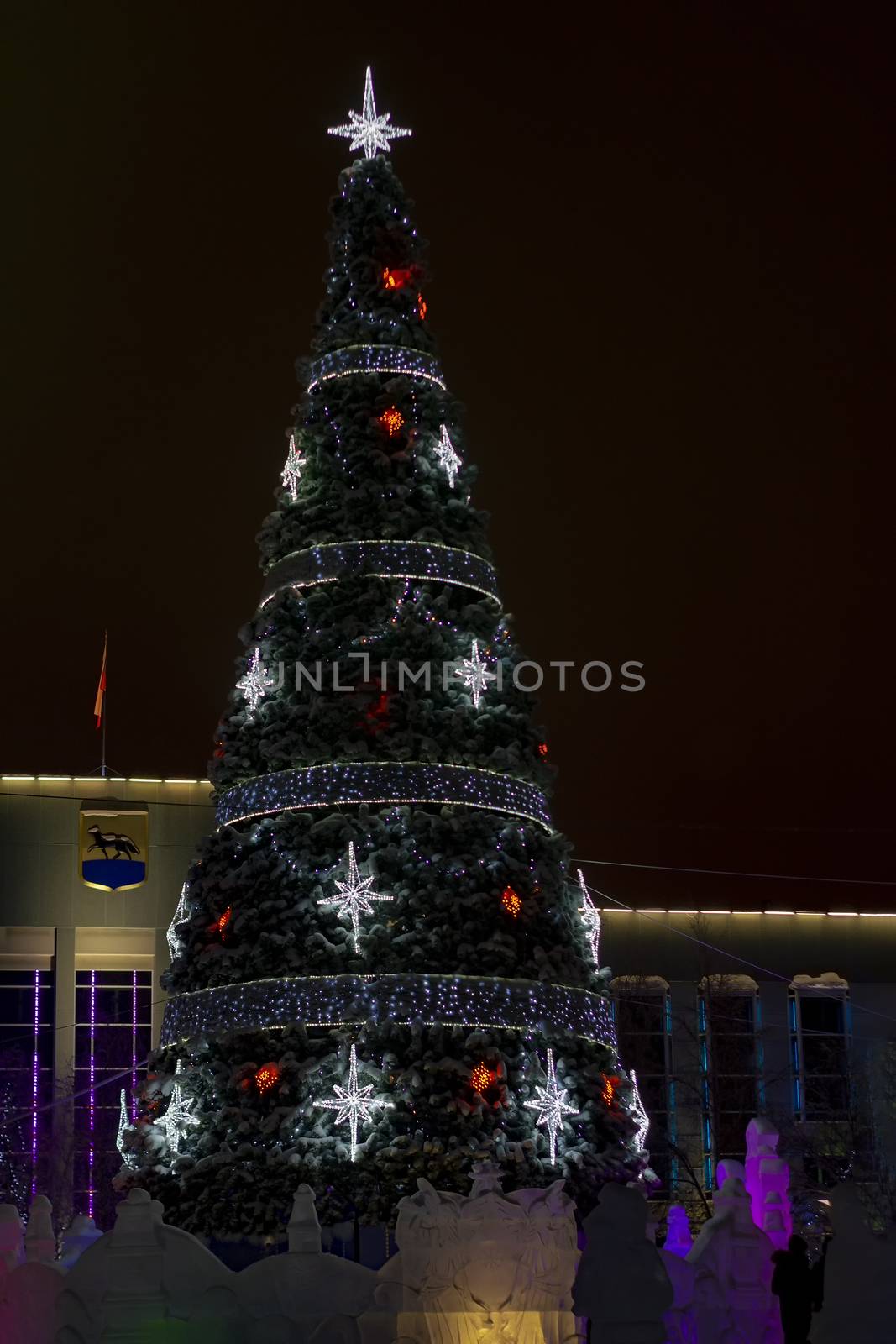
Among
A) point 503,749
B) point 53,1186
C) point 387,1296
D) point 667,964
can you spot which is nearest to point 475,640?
point 503,749

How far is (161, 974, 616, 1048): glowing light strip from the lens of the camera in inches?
576

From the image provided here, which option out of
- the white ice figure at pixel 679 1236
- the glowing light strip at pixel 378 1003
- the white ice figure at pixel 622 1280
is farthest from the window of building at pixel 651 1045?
the white ice figure at pixel 622 1280

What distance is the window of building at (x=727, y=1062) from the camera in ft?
112

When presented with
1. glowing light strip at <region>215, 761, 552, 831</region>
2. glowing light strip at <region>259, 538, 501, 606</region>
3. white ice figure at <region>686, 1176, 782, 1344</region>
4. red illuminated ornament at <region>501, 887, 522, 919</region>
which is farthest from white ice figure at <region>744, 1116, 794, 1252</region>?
glowing light strip at <region>259, 538, 501, 606</region>

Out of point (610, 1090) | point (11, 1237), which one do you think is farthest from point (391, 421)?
point (11, 1237)

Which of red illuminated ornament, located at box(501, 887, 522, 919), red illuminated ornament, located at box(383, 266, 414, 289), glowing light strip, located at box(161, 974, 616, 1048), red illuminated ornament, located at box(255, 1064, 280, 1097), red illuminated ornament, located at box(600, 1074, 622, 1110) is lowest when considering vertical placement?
red illuminated ornament, located at box(600, 1074, 622, 1110)

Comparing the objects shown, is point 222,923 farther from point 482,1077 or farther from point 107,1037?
point 107,1037

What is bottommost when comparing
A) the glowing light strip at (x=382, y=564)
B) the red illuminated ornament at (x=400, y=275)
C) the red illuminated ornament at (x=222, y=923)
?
the red illuminated ornament at (x=222, y=923)

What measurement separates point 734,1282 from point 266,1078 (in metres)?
4.45

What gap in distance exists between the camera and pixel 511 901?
50.3 ft

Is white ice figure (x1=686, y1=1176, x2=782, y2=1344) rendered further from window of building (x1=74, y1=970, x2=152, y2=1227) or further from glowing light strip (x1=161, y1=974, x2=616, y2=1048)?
window of building (x1=74, y1=970, x2=152, y2=1227)

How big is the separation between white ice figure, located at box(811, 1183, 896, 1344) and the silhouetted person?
9.40 feet

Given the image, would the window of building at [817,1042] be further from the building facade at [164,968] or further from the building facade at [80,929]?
the building facade at [80,929]

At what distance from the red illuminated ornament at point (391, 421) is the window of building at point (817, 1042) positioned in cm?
2410
